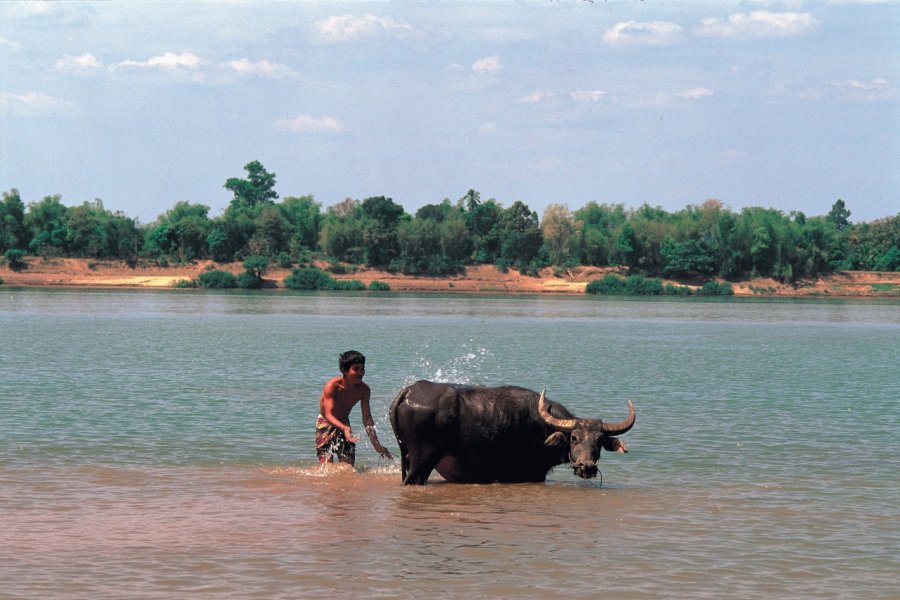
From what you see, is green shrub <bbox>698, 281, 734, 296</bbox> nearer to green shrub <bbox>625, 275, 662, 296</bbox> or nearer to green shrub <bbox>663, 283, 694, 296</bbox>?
green shrub <bbox>663, 283, 694, 296</bbox>

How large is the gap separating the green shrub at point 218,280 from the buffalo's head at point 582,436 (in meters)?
104

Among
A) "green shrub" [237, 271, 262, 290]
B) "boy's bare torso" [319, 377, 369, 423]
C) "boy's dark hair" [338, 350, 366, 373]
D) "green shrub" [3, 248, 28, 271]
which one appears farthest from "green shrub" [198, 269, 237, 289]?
"boy's dark hair" [338, 350, 366, 373]

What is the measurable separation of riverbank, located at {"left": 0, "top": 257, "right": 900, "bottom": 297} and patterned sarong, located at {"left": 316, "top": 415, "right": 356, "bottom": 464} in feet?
335

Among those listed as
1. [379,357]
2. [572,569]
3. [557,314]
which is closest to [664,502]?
[572,569]

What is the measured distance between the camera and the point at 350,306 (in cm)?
8219

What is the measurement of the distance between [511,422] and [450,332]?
3894cm

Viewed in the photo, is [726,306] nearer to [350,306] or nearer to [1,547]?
[350,306]

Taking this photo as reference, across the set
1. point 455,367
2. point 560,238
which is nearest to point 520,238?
point 560,238

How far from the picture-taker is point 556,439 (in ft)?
44.6

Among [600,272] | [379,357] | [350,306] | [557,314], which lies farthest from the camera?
[600,272]

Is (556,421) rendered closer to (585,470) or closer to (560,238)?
(585,470)

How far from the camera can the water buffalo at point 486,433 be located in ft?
44.1

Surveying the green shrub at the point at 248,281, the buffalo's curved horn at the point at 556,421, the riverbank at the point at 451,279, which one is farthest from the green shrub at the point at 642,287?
the buffalo's curved horn at the point at 556,421

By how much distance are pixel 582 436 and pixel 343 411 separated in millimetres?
2901
